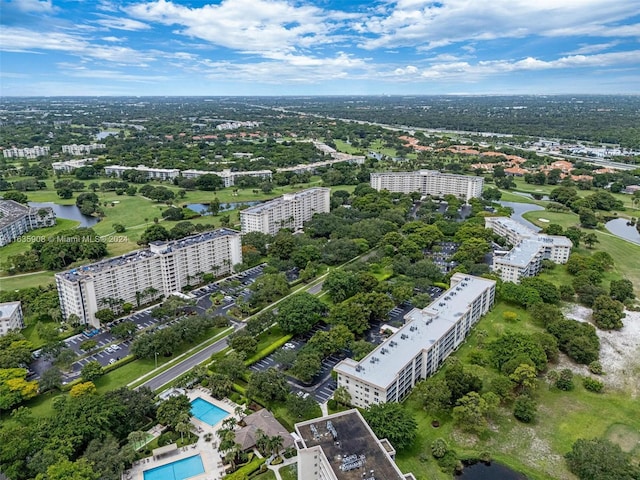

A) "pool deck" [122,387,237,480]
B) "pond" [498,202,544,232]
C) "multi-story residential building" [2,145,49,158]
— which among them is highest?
"multi-story residential building" [2,145,49,158]

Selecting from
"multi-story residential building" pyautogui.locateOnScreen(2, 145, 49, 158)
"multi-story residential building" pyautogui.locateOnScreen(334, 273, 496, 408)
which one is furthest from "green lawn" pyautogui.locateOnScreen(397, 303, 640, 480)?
"multi-story residential building" pyautogui.locateOnScreen(2, 145, 49, 158)

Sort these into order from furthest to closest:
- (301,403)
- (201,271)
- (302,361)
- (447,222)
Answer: (447,222)
(201,271)
(302,361)
(301,403)

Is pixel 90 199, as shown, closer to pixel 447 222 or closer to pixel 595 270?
pixel 447 222

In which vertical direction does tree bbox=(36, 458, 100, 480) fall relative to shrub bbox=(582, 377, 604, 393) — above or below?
above

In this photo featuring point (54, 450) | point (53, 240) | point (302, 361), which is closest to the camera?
point (54, 450)

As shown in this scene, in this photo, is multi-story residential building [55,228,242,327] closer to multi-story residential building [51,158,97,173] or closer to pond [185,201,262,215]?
pond [185,201,262,215]

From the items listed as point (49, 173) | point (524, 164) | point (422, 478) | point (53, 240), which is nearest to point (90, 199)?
point (53, 240)

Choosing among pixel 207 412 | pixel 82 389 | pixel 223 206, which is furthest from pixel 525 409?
pixel 223 206

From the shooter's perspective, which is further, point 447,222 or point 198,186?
point 198,186
